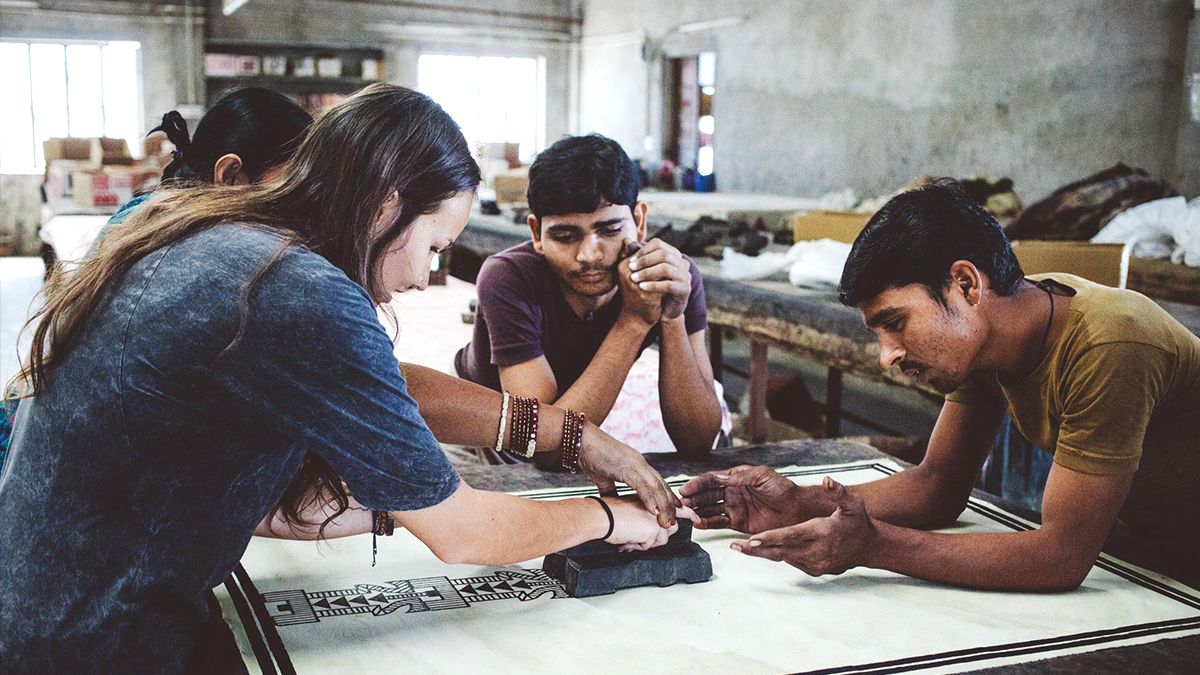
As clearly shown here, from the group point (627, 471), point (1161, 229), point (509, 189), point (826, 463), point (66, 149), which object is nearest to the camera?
point (627, 471)

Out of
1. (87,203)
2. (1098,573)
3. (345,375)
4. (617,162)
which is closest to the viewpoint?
(345,375)

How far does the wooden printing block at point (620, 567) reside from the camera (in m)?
1.56

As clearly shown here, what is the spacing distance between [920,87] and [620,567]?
26.7 ft

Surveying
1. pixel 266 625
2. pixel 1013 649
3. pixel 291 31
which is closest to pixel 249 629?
pixel 266 625

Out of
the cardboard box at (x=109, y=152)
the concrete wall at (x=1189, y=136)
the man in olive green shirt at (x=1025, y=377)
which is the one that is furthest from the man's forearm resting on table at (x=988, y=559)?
the cardboard box at (x=109, y=152)

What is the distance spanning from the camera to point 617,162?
236 centimetres

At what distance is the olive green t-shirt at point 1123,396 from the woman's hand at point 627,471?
59cm

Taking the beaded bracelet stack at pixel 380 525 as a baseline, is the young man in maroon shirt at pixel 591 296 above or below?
above

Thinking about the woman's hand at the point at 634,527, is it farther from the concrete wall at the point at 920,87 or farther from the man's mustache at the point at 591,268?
the concrete wall at the point at 920,87

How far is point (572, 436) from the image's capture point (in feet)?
5.63

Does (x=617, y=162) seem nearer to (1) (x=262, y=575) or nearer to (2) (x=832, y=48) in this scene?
(1) (x=262, y=575)

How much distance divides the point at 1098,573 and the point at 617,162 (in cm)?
125

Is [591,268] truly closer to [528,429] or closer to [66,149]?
[528,429]

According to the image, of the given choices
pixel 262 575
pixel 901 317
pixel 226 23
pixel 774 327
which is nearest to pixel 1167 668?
pixel 901 317
